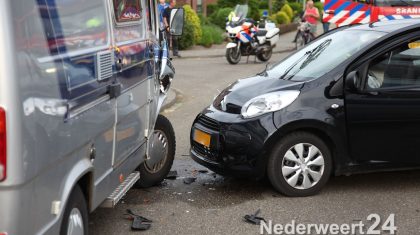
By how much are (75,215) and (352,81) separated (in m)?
2.85

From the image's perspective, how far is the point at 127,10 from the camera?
4.73 m

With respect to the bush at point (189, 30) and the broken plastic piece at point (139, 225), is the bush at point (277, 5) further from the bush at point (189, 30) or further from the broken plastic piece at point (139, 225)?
the broken plastic piece at point (139, 225)

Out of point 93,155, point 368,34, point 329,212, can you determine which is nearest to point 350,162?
point 329,212

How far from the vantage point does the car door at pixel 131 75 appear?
171 inches

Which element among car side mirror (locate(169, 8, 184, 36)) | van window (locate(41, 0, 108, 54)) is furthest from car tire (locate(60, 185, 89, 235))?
car side mirror (locate(169, 8, 184, 36))

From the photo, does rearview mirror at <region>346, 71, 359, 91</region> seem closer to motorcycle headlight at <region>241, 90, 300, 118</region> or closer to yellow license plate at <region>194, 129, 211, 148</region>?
motorcycle headlight at <region>241, 90, 300, 118</region>

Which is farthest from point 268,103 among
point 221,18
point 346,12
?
point 221,18

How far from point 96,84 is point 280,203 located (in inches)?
89.5

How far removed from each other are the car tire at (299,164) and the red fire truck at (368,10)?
22.0ft

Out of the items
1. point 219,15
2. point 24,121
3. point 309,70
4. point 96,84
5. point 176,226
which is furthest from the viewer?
point 219,15

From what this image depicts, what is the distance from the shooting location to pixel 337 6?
15.8 m

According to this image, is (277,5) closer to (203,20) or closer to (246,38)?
(203,20)

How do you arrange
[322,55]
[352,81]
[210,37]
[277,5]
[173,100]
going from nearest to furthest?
[352,81]
[322,55]
[173,100]
[210,37]
[277,5]

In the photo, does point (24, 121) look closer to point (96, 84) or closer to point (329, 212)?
point (96, 84)
